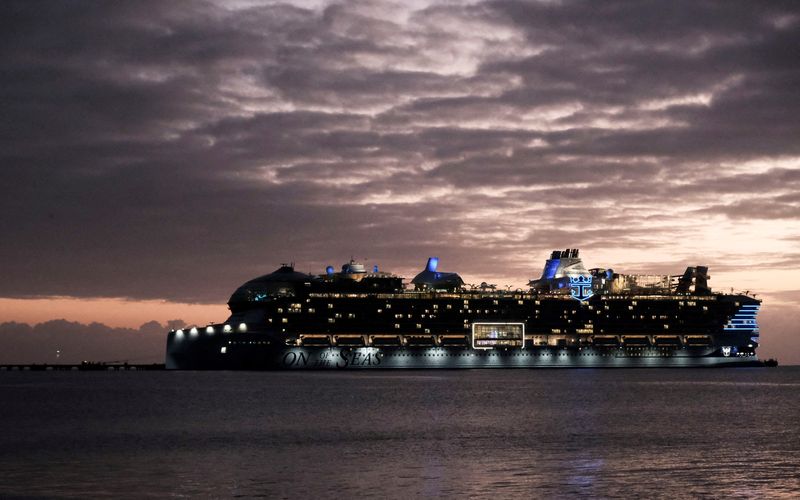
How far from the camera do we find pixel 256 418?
73188mm

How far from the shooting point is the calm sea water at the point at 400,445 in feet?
137

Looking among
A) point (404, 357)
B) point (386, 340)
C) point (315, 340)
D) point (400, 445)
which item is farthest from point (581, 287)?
point (400, 445)

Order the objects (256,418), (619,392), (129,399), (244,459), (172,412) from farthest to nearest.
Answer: (619,392), (129,399), (172,412), (256,418), (244,459)

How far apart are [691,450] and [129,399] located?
60.1 metres

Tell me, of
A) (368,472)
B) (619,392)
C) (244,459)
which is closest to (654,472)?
(368,472)

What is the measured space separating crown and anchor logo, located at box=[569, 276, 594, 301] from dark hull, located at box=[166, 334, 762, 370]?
31.6 feet

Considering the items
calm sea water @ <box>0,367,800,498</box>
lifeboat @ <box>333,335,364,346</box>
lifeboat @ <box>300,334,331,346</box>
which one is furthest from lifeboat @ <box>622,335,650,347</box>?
calm sea water @ <box>0,367,800,498</box>

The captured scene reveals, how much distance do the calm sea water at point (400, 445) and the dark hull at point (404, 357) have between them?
39968 millimetres

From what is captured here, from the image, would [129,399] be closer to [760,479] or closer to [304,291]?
[304,291]

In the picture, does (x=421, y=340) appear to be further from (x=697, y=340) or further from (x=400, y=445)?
(x=400, y=445)

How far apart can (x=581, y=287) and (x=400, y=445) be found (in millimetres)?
114338

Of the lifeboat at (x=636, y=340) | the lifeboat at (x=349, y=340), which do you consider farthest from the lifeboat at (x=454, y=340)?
the lifeboat at (x=636, y=340)

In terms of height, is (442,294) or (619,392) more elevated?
(442,294)

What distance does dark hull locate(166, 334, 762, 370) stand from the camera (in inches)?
5571
